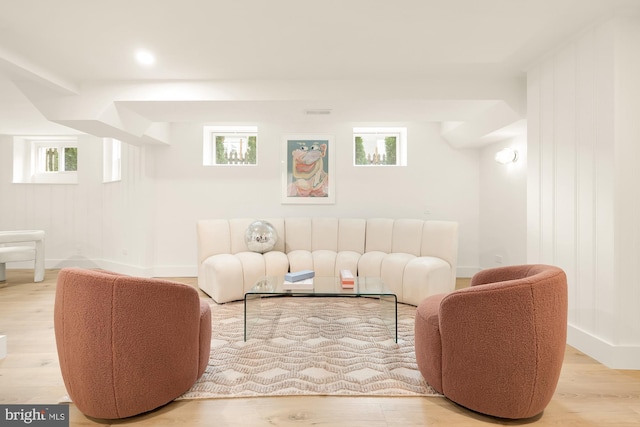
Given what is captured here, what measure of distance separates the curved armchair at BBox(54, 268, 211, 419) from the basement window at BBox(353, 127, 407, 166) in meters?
4.05

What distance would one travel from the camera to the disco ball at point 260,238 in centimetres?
440

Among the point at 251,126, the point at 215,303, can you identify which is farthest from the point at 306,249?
the point at 251,126

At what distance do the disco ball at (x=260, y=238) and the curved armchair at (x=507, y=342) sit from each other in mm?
2955

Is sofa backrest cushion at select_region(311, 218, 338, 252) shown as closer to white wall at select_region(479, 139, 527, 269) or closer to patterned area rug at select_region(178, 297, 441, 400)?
patterned area rug at select_region(178, 297, 441, 400)

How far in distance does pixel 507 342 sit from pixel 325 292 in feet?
4.52

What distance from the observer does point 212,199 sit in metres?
5.14

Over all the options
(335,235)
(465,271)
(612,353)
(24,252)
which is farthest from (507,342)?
(24,252)

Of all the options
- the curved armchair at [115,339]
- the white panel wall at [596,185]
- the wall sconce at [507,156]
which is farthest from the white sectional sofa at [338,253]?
the curved armchair at [115,339]

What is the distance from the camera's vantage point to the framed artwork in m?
5.10

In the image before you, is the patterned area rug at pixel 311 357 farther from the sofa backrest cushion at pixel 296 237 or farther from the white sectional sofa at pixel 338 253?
the sofa backrest cushion at pixel 296 237

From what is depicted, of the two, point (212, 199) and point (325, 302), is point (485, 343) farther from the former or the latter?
point (212, 199)

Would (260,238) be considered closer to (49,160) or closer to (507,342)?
(507,342)

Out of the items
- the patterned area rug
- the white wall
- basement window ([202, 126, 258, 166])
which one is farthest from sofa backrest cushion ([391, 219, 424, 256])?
basement window ([202, 126, 258, 166])

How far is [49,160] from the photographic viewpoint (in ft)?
19.8
